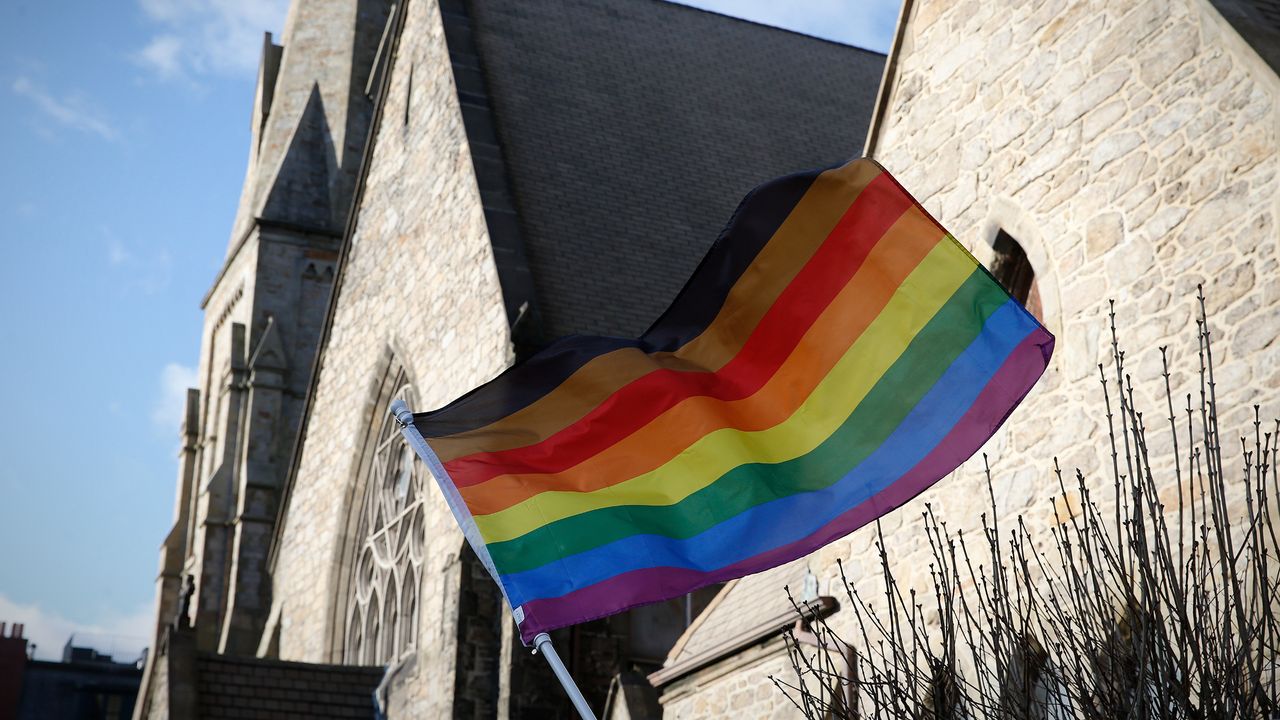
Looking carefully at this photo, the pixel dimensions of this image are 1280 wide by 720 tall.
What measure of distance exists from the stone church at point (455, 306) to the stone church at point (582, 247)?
46 millimetres

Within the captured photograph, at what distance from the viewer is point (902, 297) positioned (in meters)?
6.69

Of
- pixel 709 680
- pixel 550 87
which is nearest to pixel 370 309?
pixel 550 87

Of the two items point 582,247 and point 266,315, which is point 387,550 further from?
point 266,315

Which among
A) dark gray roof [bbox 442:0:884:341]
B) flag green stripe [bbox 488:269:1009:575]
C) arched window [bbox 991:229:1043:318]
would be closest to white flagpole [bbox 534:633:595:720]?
flag green stripe [bbox 488:269:1009:575]

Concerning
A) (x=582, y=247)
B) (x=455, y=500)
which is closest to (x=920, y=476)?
(x=455, y=500)

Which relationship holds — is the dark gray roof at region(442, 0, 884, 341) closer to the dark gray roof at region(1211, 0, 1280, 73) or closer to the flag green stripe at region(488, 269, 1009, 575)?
the dark gray roof at region(1211, 0, 1280, 73)

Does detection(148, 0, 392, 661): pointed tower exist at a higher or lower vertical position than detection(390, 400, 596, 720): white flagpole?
higher

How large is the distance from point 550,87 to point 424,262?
3101 mm

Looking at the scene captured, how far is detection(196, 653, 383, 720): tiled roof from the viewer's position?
15977 millimetres

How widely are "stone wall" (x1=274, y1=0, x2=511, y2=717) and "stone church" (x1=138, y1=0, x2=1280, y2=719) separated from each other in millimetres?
60

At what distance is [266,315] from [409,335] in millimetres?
10317

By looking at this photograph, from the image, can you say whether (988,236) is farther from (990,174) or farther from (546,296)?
(546,296)

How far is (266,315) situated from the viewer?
2777 cm

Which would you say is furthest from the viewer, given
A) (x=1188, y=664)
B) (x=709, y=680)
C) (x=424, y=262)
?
(x=424, y=262)
